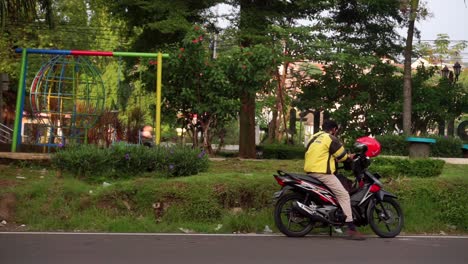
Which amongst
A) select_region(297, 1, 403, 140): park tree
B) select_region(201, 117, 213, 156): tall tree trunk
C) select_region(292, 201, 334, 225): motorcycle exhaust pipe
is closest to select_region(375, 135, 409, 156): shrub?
select_region(297, 1, 403, 140): park tree

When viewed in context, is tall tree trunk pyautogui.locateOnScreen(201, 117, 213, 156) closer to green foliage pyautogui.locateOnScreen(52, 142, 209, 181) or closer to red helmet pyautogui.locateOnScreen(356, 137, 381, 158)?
green foliage pyautogui.locateOnScreen(52, 142, 209, 181)

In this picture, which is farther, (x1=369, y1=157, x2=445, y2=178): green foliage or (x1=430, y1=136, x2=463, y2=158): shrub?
(x1=430, y1=136, x2=463, y2=158): shrub

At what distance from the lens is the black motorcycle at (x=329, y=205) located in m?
9.23

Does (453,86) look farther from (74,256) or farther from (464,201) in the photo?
(74,256)

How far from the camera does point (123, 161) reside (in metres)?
11.7

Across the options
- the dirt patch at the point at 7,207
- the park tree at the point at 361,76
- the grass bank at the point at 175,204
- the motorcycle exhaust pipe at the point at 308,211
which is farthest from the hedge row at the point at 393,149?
the dirt patch at the point at 7,207

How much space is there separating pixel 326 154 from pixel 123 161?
4.20 meters

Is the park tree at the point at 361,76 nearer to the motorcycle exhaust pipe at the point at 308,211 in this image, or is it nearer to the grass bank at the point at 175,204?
the grass bank at the point at 175,204

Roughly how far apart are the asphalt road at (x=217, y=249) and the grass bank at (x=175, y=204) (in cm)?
67

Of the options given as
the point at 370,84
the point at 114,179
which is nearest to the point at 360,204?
the point at 114,179

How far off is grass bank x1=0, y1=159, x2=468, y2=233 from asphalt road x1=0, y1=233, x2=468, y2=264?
2.20 ft

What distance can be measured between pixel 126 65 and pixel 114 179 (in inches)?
431

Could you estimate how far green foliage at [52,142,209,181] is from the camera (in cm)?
1149

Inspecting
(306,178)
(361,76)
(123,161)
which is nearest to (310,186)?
(306,178)
